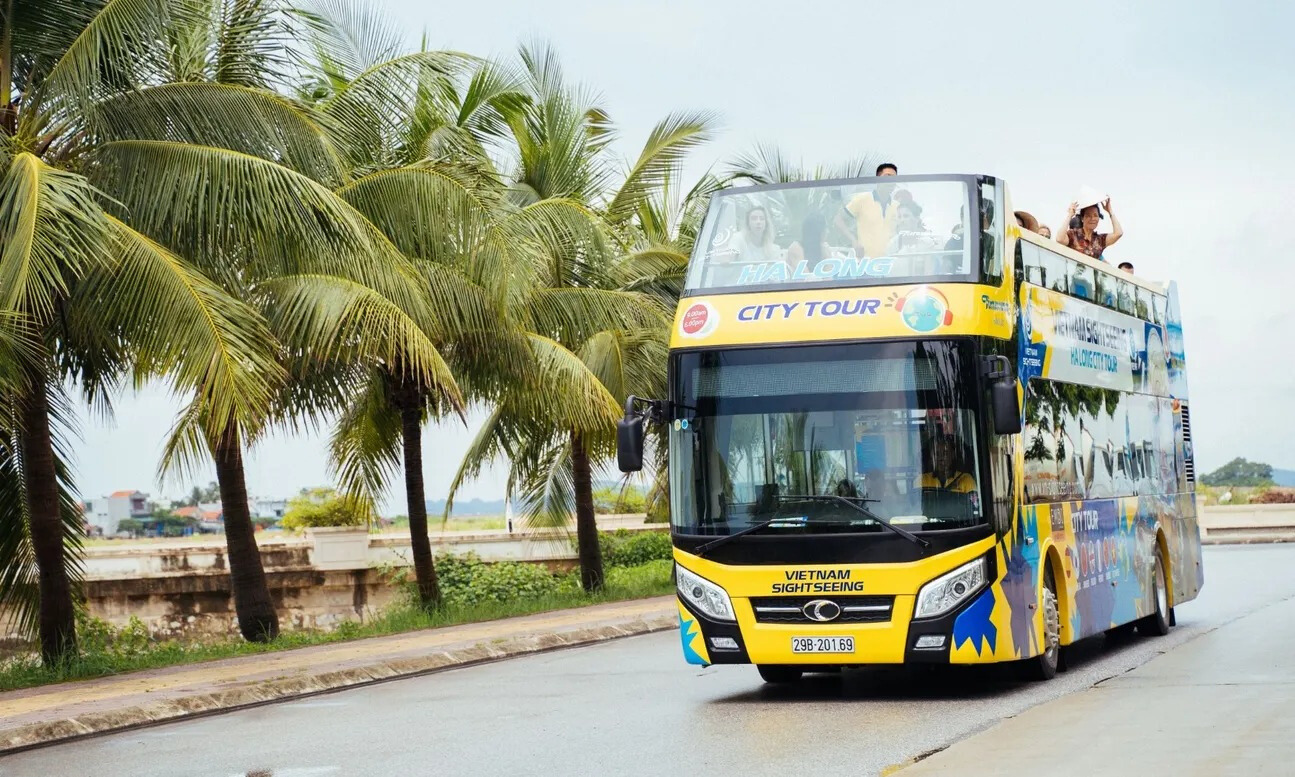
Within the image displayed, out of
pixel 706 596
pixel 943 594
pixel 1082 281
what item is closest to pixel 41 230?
pixel 706 596

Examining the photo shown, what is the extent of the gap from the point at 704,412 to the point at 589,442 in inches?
588

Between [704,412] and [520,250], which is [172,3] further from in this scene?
[704,412]

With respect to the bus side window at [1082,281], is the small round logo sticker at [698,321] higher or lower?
lower

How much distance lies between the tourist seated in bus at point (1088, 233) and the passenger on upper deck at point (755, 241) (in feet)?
16.4

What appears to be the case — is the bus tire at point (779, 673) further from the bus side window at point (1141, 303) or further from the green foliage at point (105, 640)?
the green foliage at point (105, 640)

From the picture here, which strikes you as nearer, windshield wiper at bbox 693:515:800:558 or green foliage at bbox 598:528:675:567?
windshield wiper at bbox 693:515:800:558

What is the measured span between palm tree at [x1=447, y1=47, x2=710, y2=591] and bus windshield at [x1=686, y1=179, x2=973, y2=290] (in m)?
9.34

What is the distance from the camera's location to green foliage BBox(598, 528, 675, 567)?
37562mm

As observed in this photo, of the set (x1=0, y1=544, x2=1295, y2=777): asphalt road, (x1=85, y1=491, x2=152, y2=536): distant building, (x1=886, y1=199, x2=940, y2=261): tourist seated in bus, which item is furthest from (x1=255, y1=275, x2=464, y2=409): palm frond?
(x1=85, y1=491, x2=152, y2=536): distant building

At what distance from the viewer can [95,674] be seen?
16.6 metres

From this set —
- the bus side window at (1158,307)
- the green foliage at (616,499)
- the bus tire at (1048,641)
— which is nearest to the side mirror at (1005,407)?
the bus tire at (1048,641)

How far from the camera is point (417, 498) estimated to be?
960 inches

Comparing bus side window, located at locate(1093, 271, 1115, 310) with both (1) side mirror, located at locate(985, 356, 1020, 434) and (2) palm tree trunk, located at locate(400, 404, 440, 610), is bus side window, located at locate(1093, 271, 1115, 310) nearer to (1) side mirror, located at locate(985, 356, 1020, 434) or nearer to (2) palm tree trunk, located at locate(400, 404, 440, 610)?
(1) side mirror, located at locate(985, 356, 1020, 434)

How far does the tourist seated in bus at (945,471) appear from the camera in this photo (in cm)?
1223
